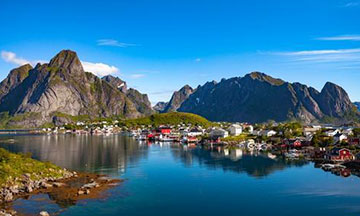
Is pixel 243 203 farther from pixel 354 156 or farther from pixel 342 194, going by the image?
pixel 354 156

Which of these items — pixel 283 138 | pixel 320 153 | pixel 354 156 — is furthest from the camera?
pixel 283 138

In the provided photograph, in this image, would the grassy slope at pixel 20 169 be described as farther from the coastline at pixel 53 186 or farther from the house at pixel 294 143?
the house at pixel 294 143

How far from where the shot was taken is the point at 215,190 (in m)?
42.0

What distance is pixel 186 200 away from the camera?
123 feet

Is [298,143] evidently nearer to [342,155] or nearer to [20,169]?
[342,155]

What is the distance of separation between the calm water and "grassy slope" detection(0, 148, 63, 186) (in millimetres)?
7120

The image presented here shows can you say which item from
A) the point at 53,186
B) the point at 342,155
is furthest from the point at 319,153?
the point at 53,186

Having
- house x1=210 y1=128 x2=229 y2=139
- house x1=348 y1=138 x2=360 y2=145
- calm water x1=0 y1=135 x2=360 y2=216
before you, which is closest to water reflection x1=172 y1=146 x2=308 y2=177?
calm water x1=0 y1=135 x2=360 y2=216

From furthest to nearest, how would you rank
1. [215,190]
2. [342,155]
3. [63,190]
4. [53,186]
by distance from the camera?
[342,155] < [215,190] < [53,186] < [63,190]

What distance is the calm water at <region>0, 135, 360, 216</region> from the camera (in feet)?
110

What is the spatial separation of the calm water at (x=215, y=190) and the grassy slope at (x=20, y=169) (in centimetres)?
712

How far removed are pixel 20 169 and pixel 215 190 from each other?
25629 millimetres

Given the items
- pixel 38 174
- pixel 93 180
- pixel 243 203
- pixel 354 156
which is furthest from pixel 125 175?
pixel 354 156

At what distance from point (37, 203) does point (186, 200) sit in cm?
1574
